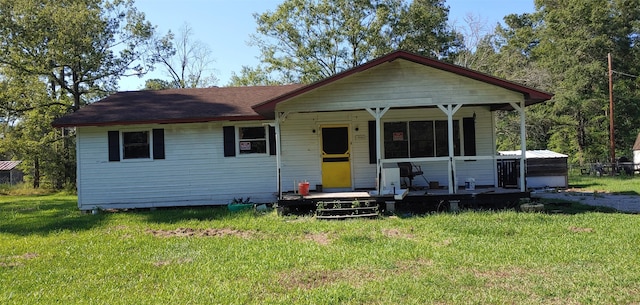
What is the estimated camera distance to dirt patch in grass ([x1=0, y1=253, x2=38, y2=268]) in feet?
22.0

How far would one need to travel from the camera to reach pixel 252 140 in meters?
12.8

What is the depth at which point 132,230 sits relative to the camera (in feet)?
31.0

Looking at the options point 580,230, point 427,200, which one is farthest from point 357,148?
point 580,230

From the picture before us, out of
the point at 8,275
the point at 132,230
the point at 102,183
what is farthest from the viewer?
the point at 102,183

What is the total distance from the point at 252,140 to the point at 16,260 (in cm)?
680

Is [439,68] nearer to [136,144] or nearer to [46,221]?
[136,144]

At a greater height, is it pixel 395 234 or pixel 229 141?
pixel 229 141

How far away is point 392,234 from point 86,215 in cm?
845

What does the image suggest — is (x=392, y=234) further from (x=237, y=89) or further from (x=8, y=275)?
(x=237, y=89)

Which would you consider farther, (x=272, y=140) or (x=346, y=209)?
(x=272, y=140)

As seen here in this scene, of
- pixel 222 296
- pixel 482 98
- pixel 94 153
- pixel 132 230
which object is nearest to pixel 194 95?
pixel 94 153

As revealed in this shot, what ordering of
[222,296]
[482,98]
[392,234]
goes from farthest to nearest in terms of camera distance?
[482,98], [392,234], [222,296]

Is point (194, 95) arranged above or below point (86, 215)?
above

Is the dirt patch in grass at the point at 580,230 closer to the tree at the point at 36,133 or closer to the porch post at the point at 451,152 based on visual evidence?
the porch post at the point at 451,152
